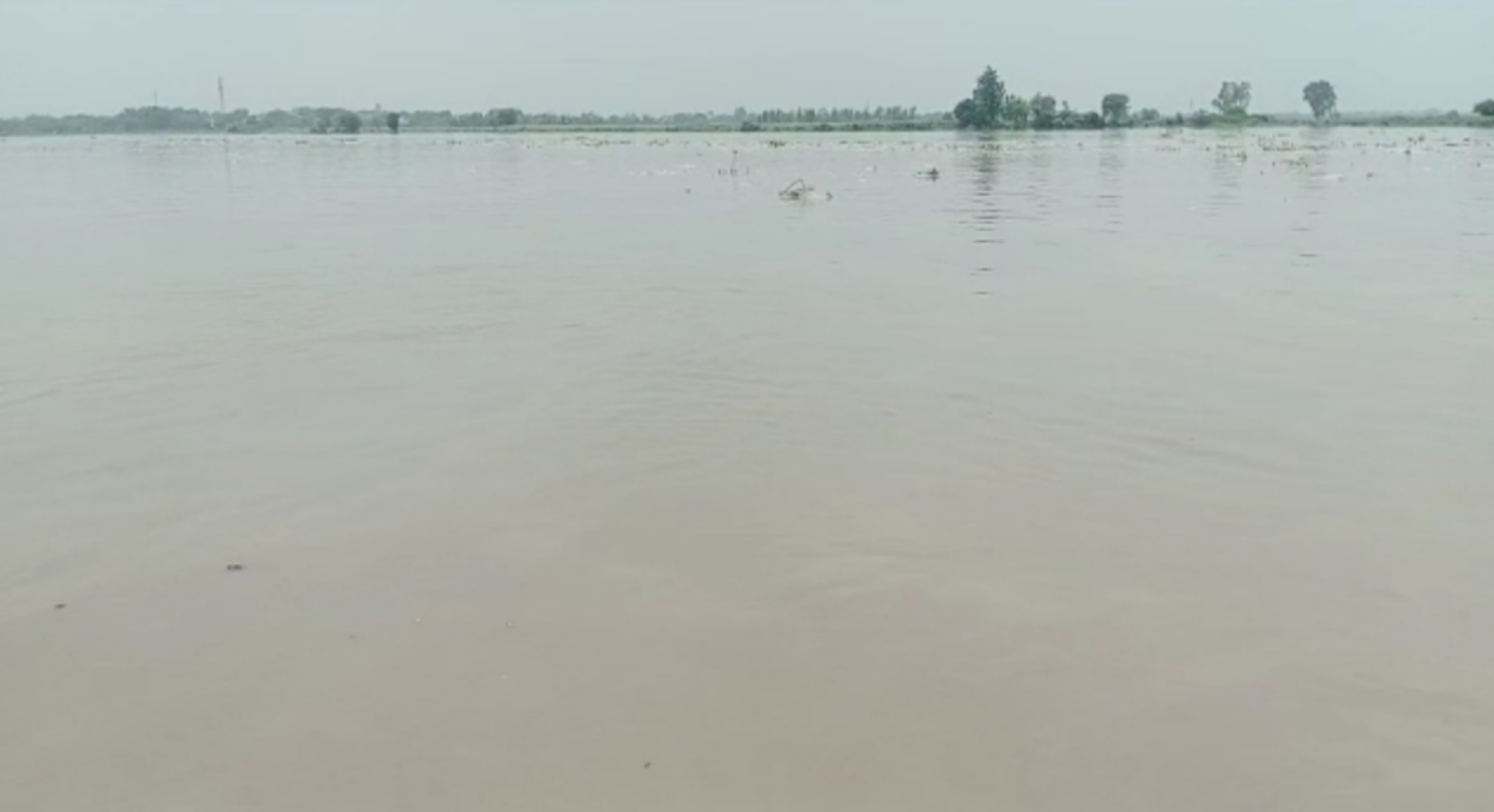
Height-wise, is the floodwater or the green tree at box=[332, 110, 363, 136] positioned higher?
the green tree at box=[332, 110, 363, 136]

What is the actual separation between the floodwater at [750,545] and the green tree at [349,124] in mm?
110710

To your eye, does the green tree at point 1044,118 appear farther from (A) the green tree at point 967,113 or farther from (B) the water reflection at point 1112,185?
(B) the water reflection at point 1112,185

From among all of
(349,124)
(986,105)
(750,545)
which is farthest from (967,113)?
(750,545)

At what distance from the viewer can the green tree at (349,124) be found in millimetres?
115625

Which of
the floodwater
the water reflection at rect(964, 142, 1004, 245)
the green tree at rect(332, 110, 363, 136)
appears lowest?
the floodwater

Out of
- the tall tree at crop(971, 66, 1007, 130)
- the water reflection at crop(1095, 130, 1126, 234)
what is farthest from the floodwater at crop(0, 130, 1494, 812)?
the tall tree at crop(971, 66, 1007, 130)

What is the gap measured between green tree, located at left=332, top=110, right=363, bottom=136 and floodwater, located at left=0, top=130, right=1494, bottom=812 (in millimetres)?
110710

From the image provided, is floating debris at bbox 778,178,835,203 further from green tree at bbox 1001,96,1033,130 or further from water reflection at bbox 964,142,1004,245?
green tree at bbox 1001,96,1033,130

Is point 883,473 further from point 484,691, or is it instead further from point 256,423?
point 256,423

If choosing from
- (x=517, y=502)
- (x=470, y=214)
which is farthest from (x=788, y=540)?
(x=470, y=214)

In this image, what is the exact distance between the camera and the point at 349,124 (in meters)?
116

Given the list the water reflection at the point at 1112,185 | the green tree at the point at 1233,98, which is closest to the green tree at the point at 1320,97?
the green tree at the point at 1233,98

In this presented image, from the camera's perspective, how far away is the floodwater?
2.99 meters

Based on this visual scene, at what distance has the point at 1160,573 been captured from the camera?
4.09 m
